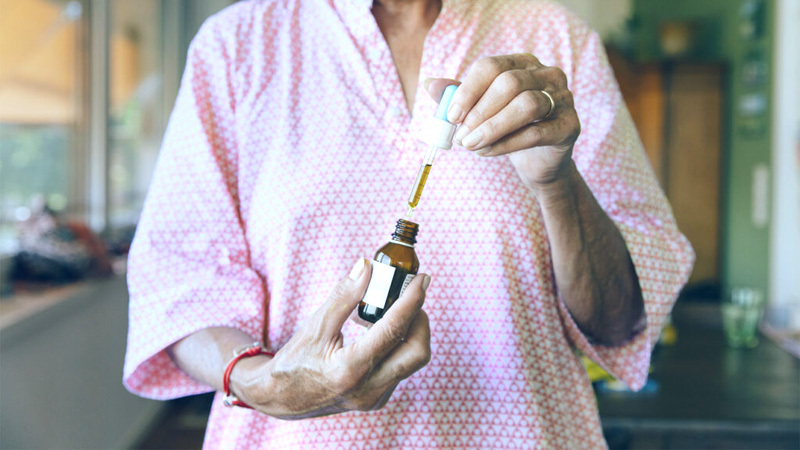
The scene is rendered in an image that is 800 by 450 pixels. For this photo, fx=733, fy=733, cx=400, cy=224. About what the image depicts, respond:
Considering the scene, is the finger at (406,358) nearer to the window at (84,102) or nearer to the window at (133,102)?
the window at (84,102)

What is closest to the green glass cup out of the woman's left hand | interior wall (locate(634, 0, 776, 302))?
the woman's left hand

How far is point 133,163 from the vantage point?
15.7ft

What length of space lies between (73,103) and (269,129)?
124 inches

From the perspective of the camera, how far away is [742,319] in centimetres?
243

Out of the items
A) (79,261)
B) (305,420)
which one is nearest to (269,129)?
(305,420)

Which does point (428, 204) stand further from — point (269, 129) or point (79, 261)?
point (79, 261)

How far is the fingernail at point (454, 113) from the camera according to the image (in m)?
0.77

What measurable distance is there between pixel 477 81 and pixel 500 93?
0.09 feet

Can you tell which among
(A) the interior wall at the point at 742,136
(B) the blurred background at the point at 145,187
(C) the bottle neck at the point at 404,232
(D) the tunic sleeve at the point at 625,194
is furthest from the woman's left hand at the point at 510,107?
(A) the interior wall at the point at 742,136

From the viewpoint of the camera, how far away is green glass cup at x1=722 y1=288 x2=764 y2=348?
2.40 meters

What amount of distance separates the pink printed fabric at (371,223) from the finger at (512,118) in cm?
20

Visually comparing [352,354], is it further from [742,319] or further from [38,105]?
[38,105]

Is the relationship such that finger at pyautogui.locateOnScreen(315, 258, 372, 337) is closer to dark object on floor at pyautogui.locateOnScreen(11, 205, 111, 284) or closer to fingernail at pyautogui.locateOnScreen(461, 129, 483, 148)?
fingernail at pyautogui.locateOnScreen(461, 129, 483, 148)

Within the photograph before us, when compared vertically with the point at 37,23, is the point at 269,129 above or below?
below
